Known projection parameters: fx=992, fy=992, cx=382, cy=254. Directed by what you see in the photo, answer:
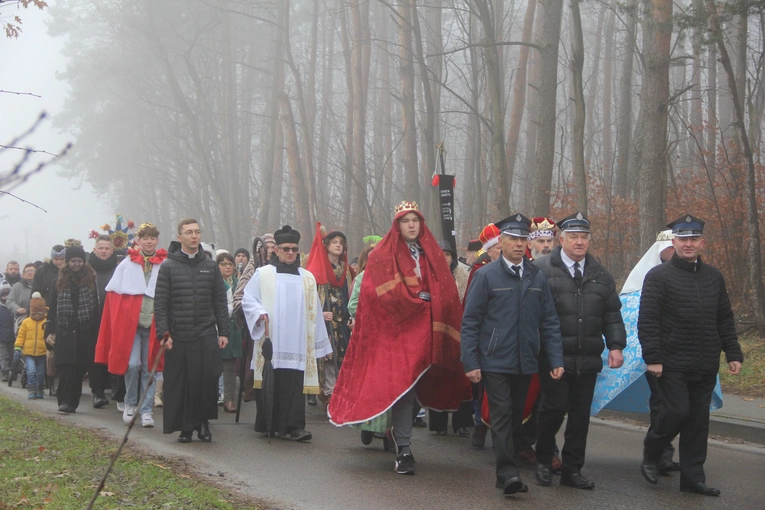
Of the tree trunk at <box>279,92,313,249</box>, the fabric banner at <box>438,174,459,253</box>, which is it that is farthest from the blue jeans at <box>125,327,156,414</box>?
the tree trunk at <box>279,92,313,249</box>

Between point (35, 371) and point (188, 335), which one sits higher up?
point (188, 335)

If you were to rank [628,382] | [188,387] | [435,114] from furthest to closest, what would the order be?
[435,114] < [188,387] < [628,382]

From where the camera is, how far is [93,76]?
5047cm

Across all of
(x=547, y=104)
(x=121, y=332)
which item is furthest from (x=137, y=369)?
(x=547, y=104)

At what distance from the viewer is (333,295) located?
11.9 metres

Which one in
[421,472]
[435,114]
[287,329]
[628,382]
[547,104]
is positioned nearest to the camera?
[421,472]

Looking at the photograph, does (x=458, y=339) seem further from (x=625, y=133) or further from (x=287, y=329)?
(x=625, y=133)

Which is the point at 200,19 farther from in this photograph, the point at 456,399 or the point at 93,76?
the point at 456,399

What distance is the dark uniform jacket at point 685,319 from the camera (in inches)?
287

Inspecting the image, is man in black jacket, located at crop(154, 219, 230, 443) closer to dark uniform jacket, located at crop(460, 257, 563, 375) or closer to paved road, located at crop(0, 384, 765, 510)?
paved road, located at crop(0, 384, 765, 510)

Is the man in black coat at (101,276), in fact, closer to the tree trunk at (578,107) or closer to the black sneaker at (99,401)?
the black sneaker at (99,401)

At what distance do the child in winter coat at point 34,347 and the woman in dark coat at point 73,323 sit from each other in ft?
7.01

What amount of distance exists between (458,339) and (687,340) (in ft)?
6.23

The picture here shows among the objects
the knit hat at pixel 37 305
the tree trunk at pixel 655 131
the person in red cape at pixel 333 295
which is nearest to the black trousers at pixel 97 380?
the knit hat at pixel 37 305
